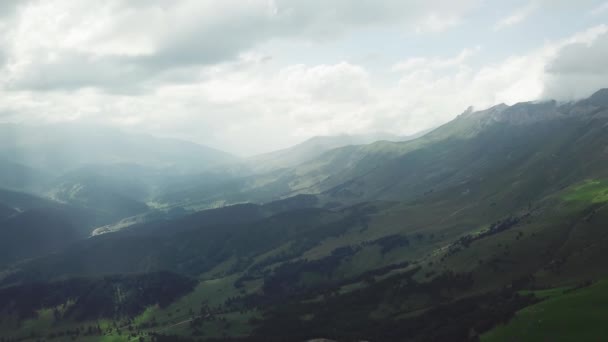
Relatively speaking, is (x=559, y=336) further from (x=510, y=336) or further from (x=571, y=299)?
(x=571, y=299)

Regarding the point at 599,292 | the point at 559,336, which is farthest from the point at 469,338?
the point at 599,292

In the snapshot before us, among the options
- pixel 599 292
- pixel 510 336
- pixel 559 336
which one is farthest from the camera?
pixel 599 292

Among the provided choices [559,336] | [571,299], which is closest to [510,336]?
[559,336]

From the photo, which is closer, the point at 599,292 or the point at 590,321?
the point at 590,321

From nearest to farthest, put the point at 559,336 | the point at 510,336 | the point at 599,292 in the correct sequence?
the point at 559,336
the point at 510,336
the point at 599,292

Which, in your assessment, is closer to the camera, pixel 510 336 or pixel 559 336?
pixel 559 336

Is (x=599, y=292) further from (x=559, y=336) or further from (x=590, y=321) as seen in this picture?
(x=559, y=336)
